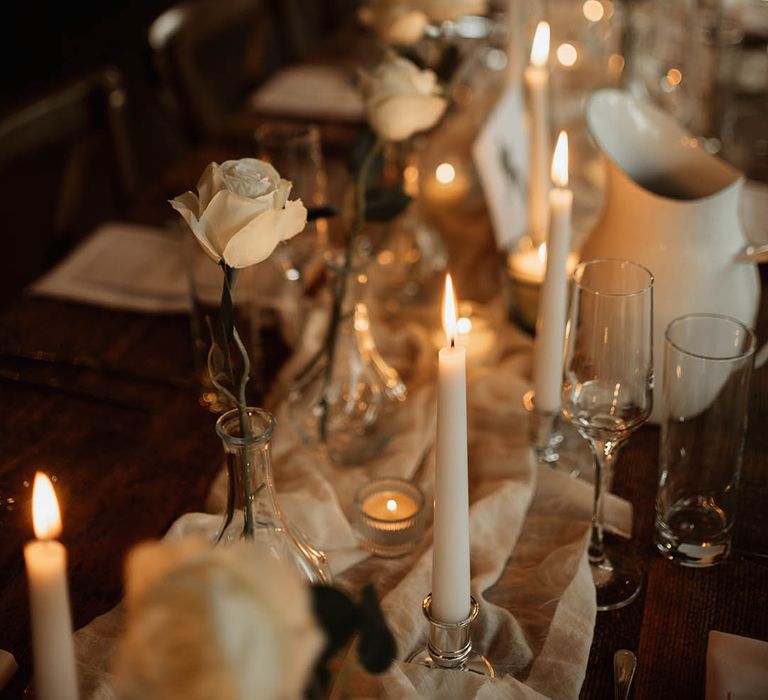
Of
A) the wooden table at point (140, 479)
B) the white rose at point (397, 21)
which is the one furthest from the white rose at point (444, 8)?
the wooden table at point (140, 479)

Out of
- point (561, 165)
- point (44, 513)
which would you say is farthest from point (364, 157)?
point (44, 513)

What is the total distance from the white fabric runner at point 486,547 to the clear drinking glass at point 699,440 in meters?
0.05

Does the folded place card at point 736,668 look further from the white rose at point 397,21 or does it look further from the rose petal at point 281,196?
the white rose at point 397,21

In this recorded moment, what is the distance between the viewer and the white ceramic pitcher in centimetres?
96

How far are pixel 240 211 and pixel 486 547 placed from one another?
0.39m

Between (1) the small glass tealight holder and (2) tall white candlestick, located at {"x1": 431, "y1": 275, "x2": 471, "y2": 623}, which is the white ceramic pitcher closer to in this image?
(1) the small glass tealight holder

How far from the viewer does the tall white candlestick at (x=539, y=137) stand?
1.17m

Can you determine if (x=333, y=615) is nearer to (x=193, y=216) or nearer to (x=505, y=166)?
(x=193, y=216)

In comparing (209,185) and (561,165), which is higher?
(209,185)

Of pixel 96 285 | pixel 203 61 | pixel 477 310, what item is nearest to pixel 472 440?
pixel 477 310

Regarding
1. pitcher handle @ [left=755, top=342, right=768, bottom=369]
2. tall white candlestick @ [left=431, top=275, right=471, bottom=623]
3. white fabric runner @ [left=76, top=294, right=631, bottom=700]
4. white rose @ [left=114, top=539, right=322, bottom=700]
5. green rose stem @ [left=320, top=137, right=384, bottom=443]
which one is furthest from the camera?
pitcher handle @ [left=755, top=342, right=768, bottom=369]

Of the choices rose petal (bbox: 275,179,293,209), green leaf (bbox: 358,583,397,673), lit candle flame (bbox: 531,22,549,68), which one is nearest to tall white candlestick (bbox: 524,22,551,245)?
lit candle flame (bbox: 531,22,549,68)

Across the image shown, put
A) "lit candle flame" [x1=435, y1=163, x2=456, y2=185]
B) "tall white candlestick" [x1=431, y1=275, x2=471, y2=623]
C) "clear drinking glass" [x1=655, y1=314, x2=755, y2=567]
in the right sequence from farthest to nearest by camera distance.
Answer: "lit candle flame" [x1=435, y1=163, x2=456, y2=185] < "clear drinking glass" [x1=655, y1=314, x2=755, y2=567] < "tall white candlestick" [x1=431, y1=275, x2=471, y2=623]

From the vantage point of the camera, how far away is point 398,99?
0.90m
